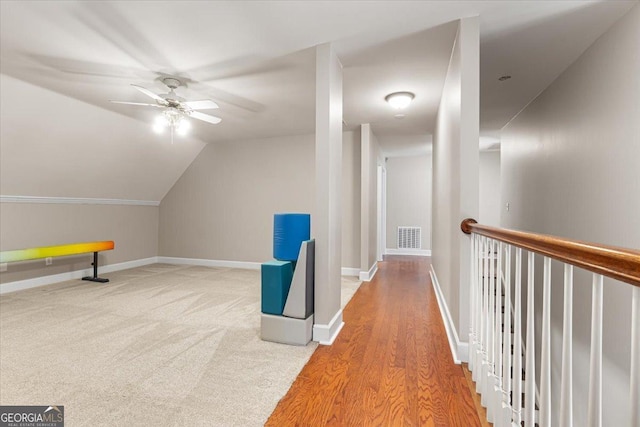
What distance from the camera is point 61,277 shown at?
4.38 m

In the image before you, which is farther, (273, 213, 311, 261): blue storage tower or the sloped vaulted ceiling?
the sloped vaulted ceiling

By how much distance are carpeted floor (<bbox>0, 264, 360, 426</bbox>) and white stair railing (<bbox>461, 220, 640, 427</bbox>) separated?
3.64 feet

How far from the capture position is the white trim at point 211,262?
5.47 meters

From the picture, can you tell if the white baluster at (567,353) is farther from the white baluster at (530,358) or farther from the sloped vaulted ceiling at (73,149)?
the sloped vaulted ceiling at (73,149)

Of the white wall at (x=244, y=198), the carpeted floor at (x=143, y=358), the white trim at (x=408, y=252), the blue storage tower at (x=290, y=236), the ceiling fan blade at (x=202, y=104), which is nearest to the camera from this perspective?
the carpeted floor at (x=143, y=358)

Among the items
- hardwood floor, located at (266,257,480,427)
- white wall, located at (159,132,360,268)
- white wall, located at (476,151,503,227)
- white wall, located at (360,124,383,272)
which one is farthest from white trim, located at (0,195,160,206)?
white wall, located at (476,151,503,227)

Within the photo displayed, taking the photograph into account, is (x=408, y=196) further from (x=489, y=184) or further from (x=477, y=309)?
(x=477, y=309)

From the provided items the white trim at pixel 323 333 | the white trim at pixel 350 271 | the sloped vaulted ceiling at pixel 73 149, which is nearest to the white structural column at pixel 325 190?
the white trim at pixel 323 333

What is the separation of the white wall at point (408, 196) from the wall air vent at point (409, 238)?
8 centimetres

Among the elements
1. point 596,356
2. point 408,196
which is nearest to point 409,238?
point 408,196

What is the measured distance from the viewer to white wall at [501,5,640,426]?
2006 millimetres

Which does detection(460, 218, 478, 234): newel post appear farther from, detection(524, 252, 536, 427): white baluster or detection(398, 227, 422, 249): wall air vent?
detection(398, 227, 422, 249): wall air vent

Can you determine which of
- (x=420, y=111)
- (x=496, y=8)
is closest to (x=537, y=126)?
(x=420, y=111)

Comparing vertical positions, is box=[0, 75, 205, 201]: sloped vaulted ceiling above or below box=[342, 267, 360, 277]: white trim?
above
